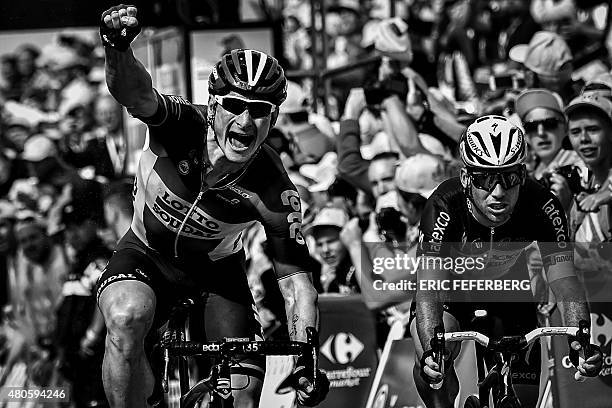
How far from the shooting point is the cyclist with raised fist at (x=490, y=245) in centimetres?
715

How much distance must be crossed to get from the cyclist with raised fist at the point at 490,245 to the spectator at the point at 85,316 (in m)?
2.91

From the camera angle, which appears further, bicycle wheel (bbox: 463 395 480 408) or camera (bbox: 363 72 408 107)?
camera (bbox: 363 72 408 107)

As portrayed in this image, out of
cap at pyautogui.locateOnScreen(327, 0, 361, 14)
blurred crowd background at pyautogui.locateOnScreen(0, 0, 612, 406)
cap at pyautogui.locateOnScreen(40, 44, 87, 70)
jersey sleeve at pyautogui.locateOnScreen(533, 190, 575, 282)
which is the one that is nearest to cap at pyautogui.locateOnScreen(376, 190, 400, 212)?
blurred crowd background at pyautogui.locateOnScreen(0, 0, 612, 406)

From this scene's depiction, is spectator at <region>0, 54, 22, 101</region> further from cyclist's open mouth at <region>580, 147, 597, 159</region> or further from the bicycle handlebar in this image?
the bicycle handlebar

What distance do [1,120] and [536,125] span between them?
318 inches

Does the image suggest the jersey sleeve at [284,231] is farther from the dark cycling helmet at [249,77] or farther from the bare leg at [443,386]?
the bare leg at [443,386]

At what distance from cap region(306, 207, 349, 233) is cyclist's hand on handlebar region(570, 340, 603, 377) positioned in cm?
370

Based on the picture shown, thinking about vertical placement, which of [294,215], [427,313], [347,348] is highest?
[294,215]

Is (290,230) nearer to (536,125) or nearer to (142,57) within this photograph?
(536,125)

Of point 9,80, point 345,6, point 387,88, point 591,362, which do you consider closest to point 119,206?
point 387,88

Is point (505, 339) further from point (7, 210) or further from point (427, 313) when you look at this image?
point (7, 210)

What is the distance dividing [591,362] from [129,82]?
2697 mm

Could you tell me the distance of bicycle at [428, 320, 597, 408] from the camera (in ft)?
21.7

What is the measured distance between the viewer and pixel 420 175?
9695 mm
